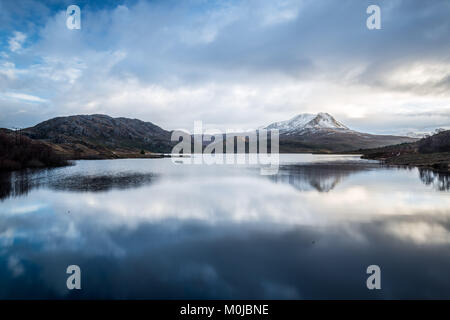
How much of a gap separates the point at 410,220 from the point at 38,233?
18629 millimetres

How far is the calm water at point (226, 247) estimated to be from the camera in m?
7.45

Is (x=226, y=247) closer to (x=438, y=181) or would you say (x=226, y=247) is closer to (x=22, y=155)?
(x=438, y=181)

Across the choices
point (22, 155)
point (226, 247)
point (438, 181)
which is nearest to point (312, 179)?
point (438, 181)

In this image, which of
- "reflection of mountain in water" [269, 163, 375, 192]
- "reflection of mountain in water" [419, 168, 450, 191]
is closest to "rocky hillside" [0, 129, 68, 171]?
"reflection of mountain in water" [269, 163, 375, 192]

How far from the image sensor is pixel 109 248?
10406 mm

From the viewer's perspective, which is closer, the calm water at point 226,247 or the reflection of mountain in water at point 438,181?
the calm water at point 226,247

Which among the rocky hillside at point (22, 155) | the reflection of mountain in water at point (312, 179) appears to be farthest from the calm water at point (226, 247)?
the rocky hillside at point (22, 155)

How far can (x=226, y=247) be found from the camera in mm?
Result: 10391

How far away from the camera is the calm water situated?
24.4 ft

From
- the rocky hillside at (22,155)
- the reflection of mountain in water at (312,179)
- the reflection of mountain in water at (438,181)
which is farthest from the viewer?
the rocky hillside at (22,155)

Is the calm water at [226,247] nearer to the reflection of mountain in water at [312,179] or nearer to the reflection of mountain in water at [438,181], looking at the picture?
the reflection of mountain in water at [312,179]

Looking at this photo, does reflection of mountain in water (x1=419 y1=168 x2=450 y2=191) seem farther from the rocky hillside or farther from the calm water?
the rocky hillside
